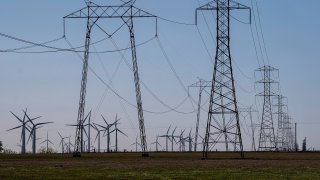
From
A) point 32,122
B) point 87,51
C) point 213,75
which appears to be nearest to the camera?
point 213,75

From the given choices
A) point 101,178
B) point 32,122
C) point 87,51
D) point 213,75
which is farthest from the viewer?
point 32,122

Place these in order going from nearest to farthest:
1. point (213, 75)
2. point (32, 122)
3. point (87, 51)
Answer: point (213, 75) < point (87, 51) < point (32, 122)

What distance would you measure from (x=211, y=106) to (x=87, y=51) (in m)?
20.9

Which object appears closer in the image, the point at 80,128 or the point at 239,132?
the point at 239,132

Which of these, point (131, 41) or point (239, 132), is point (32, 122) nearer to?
point (131, 41)

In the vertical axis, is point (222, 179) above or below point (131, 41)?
below

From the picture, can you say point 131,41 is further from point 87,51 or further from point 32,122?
point 32,122

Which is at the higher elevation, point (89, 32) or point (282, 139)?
point (89, 32)

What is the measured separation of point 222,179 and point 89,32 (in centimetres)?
5734

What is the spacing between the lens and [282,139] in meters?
172

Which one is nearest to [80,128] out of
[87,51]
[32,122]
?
[87,51]

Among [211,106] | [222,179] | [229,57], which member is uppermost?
[229,57]

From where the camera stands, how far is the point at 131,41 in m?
89.3

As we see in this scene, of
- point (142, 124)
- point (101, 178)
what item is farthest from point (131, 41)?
point (101, 178)
